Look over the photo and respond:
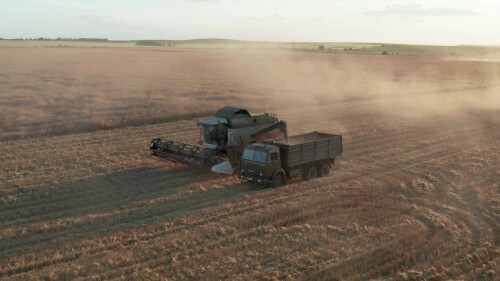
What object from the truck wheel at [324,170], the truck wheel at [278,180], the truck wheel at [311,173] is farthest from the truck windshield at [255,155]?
the truck wheel at [324,170]

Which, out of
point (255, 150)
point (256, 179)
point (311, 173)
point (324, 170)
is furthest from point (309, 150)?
point (256, 179)

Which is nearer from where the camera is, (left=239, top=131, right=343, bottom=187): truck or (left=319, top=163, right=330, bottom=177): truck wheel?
(left=239, top=131, right=343, bottom=187): truck

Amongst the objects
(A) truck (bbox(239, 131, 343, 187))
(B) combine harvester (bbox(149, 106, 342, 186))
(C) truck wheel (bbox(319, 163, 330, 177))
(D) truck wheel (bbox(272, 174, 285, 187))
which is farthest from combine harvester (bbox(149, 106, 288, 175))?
(C) truck wheel (bbox(319, 163, 330, 177))

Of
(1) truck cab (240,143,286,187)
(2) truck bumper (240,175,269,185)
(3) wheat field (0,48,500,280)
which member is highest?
(1) truck cab (240,143,286,187)

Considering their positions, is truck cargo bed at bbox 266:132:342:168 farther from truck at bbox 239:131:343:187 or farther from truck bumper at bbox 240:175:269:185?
truck bumper at bbox 240:175:269:185

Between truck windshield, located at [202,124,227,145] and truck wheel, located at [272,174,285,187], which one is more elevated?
truck windshield, located at [202,124,227,145]

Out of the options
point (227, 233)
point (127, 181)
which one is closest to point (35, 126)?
point (127, 181)

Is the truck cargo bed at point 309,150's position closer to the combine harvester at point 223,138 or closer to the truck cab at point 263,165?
the truck cab at point 263,165
